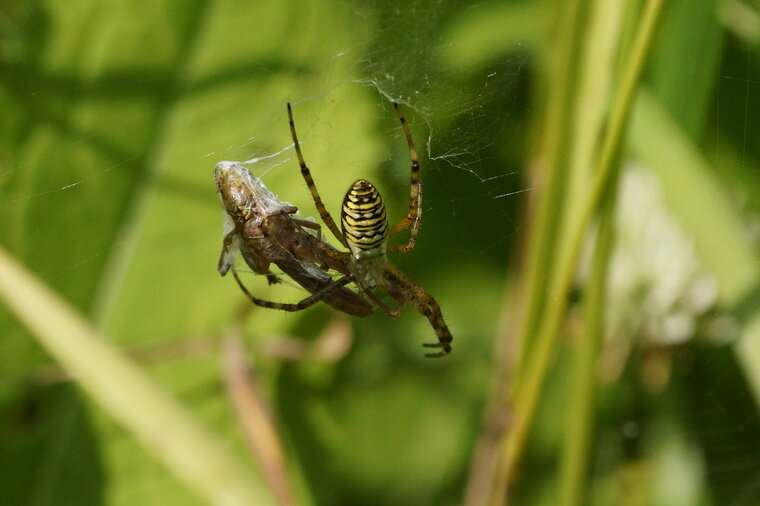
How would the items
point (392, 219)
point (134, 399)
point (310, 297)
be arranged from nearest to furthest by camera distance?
point (134, 399)
point (310, 297)
point (392, 219)

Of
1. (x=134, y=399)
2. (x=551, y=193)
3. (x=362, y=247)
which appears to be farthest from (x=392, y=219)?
(x=134, y=399)

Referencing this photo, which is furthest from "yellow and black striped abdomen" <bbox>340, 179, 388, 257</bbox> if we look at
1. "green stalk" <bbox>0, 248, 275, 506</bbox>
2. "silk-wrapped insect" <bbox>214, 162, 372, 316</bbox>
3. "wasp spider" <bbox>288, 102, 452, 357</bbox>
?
"green stalk" <bbox>0, 248, 275, 506</bbox>

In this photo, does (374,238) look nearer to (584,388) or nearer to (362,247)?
(362,247)

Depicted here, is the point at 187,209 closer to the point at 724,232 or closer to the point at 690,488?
the point at 724,232

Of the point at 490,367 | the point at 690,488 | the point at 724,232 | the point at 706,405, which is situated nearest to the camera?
the point at 724,232

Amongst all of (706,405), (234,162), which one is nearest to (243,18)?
(234,162)

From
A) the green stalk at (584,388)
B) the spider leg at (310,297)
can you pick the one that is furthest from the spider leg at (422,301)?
the green stalk at (584,388)
